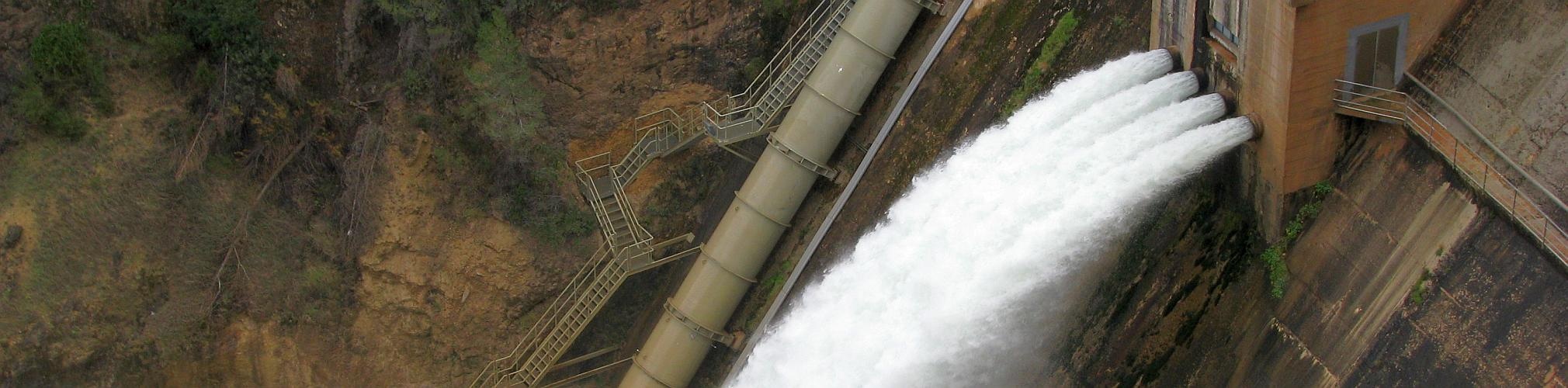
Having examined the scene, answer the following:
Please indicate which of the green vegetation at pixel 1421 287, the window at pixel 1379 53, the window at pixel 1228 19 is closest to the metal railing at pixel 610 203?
the window at pixel 1228 19

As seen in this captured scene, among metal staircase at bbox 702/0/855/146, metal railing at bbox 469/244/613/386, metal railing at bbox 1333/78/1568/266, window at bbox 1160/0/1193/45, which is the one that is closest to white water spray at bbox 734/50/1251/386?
window at bbox 1160/0/1193/45

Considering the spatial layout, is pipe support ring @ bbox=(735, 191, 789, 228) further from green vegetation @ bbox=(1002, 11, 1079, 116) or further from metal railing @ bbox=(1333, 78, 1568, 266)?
metal railing @ bbox=(1333, 78, 1568, 266)

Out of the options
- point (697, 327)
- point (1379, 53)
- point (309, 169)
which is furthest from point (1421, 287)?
point (309, 169)

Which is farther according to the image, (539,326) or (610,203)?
(539,326)

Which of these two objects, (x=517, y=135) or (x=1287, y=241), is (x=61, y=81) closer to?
(x=517, y=135)

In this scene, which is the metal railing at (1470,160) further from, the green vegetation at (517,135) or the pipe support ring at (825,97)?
the green vegetation at (517,135)

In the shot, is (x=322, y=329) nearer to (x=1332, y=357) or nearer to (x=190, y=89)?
(x=190, y=89)

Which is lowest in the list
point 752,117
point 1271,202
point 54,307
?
point 54,307

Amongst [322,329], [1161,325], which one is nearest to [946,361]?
[1161,325]
